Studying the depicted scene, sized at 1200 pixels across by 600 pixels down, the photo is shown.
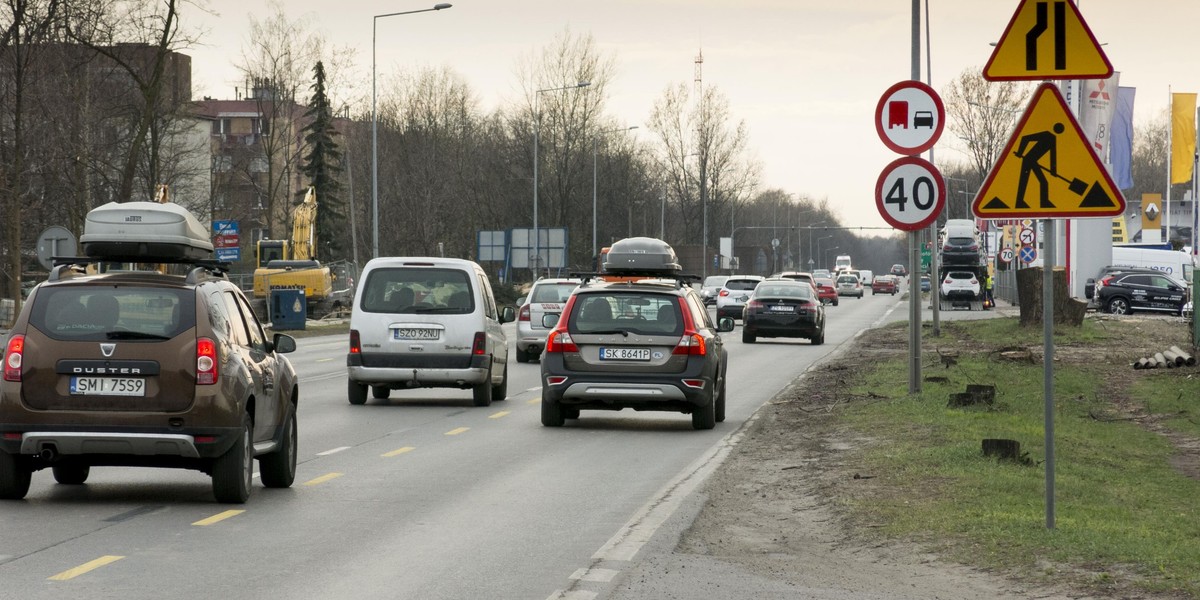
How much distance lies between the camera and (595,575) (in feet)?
27.4

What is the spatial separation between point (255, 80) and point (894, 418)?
6173 centimetres

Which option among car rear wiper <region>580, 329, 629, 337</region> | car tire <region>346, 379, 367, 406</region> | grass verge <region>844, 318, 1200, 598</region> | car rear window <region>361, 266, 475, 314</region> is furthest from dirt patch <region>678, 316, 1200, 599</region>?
car tire <region>346, 379, 367, 406</region>

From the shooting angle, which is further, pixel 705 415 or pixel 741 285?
pixel 741 285

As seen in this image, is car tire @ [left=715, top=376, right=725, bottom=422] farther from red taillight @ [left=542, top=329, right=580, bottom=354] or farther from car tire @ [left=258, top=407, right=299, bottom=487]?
car tire @ [left=258, top=407, right=299, bottom=487]

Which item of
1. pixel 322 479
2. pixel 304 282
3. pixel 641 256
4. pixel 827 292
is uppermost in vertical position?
pixel 641 256

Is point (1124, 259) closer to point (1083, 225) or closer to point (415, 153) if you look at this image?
point (1083, 225)

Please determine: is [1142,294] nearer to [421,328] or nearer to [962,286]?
[962,286]

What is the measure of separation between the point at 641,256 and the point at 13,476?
16819mm

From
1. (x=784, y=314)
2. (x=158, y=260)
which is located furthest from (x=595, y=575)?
(x=784, y=314)

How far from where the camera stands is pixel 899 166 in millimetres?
17812

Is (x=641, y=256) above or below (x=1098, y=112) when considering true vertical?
below

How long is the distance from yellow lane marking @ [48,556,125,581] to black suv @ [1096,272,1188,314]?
5242 centimetres

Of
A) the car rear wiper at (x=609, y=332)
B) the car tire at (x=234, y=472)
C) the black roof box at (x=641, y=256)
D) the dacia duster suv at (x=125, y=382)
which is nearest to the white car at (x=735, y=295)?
the black roof box at (x=641, y=256)

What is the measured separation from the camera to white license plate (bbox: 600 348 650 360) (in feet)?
56.2
